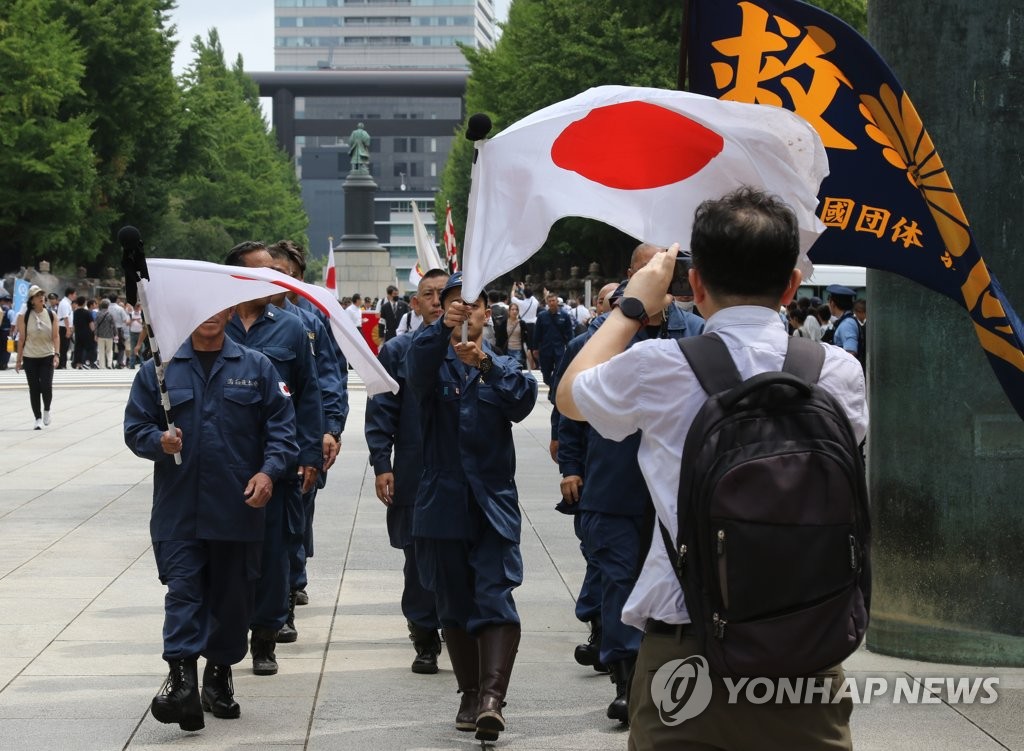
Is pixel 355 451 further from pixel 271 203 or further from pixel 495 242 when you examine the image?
pixel 271 203

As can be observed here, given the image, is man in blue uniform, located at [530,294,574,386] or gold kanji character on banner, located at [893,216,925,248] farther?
man in blue uniform, located at [530,294,574,386]

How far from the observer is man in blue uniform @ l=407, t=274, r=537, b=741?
18.7 ft

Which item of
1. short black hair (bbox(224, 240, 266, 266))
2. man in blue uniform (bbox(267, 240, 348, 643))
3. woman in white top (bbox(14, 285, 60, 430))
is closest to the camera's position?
short black hair (bbox(224, 240, 266, 266))

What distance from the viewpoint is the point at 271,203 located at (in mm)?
79812

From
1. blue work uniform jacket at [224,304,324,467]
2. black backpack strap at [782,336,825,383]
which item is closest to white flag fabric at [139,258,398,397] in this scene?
blue work uniform jacket at [224,304,324,467]

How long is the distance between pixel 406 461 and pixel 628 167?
2936mm

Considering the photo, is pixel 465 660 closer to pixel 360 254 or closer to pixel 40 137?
pixel 40 137

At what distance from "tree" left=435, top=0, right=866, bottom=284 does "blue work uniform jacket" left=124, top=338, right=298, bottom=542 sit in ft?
81.1

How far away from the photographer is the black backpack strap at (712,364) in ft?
9.61

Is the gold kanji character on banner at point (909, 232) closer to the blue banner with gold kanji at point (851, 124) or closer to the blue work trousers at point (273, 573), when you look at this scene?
the blue banner with gold kanji at point (851, 124)

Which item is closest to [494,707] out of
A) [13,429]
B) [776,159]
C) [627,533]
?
[627,533]

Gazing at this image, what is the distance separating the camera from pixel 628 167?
14.0ft

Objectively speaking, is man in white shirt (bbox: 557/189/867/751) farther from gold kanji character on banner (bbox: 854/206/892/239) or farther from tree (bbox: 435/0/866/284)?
tree (bbox: 435/0/866/284)

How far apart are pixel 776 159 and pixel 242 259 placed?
11.6 ft
